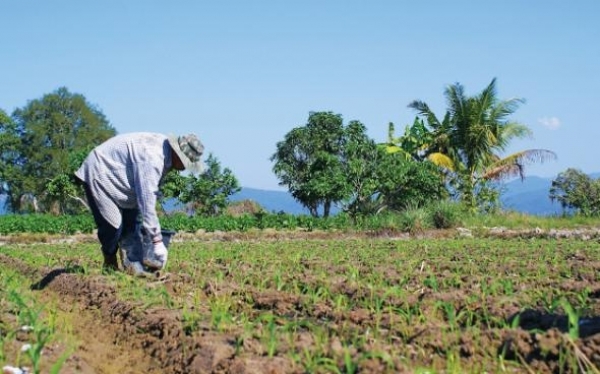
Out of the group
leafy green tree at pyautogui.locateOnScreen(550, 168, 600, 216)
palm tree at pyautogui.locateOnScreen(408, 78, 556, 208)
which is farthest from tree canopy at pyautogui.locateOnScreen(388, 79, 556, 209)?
leafy green tree at pyautogui.locateOnScreen(550, 168, 600, 216)

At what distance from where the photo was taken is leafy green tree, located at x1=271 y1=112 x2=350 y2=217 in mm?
27781

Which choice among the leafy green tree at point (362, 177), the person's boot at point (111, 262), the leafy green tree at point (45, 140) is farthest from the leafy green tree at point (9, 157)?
the person's boot at point (111, 262)

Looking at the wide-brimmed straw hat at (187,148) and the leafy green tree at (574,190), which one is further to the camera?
the leafy green tree at (574,190)

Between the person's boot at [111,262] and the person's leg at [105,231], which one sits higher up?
the person's leg at [105,231]

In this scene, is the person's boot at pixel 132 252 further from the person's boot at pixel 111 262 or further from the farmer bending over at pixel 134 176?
the person's boot at pixel 111 262

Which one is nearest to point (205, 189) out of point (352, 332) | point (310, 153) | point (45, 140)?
point (310, 153)

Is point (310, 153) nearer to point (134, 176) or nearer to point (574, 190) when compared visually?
point (574, 190)

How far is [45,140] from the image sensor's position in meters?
46.2

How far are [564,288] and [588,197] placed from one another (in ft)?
135

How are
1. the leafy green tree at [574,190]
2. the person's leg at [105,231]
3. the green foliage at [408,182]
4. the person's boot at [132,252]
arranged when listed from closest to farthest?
1. the person's leg at [105,231]
2. the person's boot at [132,252]
3. the green foliage at [408,182]
4. the leafy green tree at [574,190]

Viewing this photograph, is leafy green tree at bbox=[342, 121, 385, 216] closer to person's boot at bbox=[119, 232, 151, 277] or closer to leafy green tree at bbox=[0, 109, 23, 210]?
person's boot at bbox=[119, 232, 151, 277]

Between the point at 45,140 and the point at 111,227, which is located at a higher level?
the point at 45,140

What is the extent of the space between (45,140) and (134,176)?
42.7m

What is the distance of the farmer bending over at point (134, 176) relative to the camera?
20.4 feet
